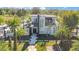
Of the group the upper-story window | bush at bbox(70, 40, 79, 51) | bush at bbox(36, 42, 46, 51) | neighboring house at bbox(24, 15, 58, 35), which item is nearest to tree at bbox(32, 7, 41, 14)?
neighboring house at bbox(24, 15, 58, 35)

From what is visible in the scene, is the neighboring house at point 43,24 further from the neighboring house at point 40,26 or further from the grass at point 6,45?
the grass at point 6,45

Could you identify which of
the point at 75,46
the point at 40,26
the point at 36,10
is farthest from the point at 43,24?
the point at 75,46

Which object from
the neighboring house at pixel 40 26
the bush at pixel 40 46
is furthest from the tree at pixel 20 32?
the bush at pixel 40 46

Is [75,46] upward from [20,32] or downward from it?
downward

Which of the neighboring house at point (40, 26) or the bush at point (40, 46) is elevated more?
the neighboring house at point (40, 26)

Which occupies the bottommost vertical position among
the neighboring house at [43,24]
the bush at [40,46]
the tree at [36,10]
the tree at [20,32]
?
the bush at [40,46]

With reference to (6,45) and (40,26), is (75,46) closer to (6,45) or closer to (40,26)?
(40,26)
